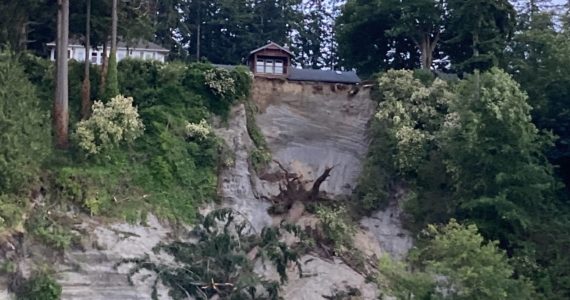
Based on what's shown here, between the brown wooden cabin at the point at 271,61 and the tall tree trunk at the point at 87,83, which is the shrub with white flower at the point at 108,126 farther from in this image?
the brown wooden cabin at the point at 271,61

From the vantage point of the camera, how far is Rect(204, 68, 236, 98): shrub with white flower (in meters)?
36.8

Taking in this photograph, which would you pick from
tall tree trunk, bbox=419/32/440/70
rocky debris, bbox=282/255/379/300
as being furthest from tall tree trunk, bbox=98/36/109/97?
tall tree trunk, bbox=419/32/440/70

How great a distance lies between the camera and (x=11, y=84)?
3120 centimetres

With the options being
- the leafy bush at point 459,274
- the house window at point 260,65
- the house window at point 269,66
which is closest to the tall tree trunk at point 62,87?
the leafy bush at point 459,274

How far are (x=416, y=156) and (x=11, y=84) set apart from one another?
44.0 ft

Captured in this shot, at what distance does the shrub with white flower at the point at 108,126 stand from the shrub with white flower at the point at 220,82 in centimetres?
383

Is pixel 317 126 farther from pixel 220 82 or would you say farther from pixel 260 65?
pixel 260 65

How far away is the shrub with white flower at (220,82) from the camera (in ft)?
121

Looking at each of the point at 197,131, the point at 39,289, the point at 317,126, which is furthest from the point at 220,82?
the point at 39,289

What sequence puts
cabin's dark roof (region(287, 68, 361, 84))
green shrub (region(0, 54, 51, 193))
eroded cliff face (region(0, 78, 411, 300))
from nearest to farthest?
green shrub (region(0, 54, 51, 193)) → eroded cliff face (region(0, 78, 411, 300)) → cabin's dark roof (region(287, 68, 361, 84))

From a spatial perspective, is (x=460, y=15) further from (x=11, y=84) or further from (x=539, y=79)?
(x=11, y=84)

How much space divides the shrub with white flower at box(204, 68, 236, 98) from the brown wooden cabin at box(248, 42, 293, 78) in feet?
28.7

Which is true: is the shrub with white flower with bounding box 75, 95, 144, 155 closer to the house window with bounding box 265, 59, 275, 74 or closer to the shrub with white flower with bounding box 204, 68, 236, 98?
the shrub with white flower with bounding box 204, 68, 236, 98

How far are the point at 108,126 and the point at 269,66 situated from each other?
1467 centimetres
